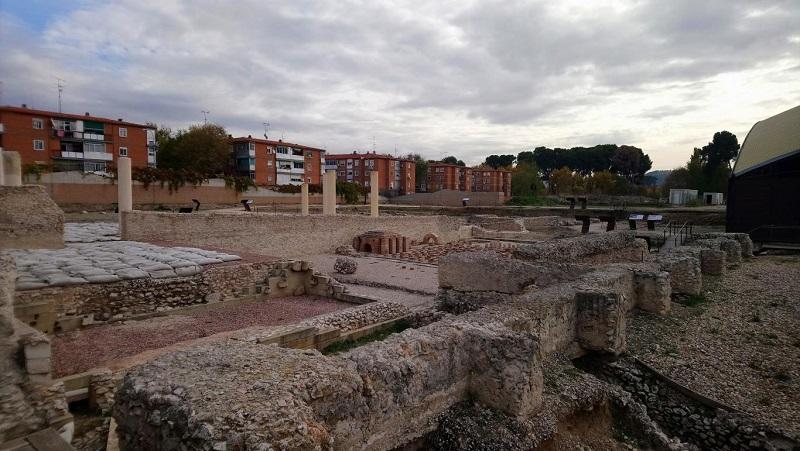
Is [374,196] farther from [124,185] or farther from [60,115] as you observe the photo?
[60,115]

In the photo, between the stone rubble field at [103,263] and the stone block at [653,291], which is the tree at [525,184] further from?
the stone rubble field at [103,263]

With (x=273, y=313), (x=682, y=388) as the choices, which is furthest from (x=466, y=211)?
(x=682, y=388)

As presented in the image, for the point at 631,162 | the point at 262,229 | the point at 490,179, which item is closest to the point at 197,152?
the point at 262,229

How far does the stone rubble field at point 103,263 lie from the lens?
851 cm

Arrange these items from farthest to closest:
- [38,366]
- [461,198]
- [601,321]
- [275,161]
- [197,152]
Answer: [275,161] → [461,198] → [197,152] → [601,321] → [38,366]

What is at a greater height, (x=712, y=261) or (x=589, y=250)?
(x=589, y=250)

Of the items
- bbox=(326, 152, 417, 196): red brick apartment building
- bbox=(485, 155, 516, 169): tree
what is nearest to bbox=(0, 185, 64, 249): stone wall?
bbox=(326, 152, 417, 196): red brick apartment building

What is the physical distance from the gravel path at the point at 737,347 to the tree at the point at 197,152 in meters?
41.4

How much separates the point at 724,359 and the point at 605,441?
11.3 feet

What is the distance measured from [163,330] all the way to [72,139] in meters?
42.9

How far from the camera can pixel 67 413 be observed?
503 cm

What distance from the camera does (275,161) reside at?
179 ft

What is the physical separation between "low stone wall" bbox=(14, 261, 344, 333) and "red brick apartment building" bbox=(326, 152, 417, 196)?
52.3 metres

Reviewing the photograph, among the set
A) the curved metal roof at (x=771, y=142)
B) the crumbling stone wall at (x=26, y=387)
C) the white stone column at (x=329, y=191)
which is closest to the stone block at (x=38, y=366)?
the crumbling stone wall at (x=26, y=387)
